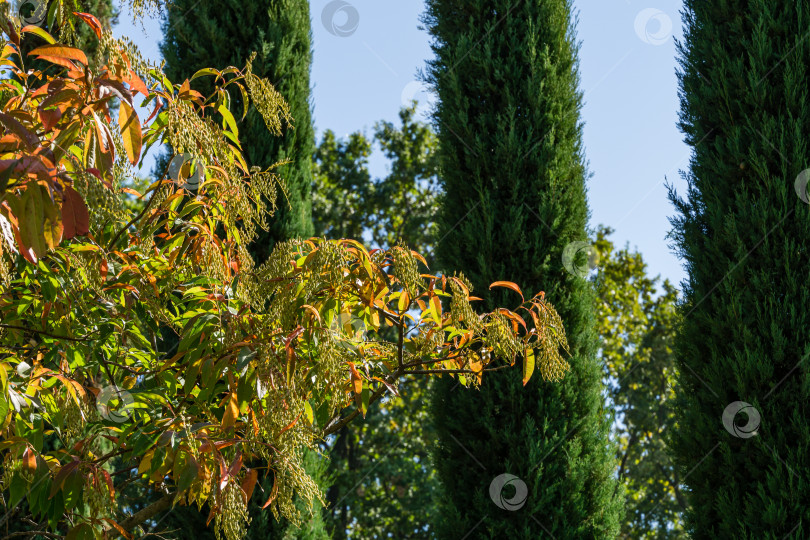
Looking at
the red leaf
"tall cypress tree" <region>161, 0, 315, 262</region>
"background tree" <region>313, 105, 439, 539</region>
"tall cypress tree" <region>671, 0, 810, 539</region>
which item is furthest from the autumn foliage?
"background tree" <region>313, 105, 439, 539</region>

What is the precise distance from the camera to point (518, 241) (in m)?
5.25

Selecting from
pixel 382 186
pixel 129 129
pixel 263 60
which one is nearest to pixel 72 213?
pixel 129 129

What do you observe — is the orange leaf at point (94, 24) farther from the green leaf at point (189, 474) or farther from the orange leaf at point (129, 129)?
the green leaf at point (189, 474)

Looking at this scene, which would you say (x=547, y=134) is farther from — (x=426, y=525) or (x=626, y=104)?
(x=426, y=525)

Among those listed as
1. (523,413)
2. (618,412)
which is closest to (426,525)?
(618,412)

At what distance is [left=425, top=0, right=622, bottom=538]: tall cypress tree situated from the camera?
479 cm

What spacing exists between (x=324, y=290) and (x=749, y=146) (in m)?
3.72

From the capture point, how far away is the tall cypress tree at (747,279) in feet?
13.8

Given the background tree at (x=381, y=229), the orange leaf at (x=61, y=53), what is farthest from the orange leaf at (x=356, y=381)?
the background tree at (x=381, y=229)

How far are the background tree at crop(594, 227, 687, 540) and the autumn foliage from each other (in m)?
8.61

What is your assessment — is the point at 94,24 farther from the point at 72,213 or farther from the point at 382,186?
the point at 382,186

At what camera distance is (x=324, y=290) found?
7.87ft

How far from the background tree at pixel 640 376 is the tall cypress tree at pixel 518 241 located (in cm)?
534

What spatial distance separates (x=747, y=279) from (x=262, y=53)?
4.24 meters
